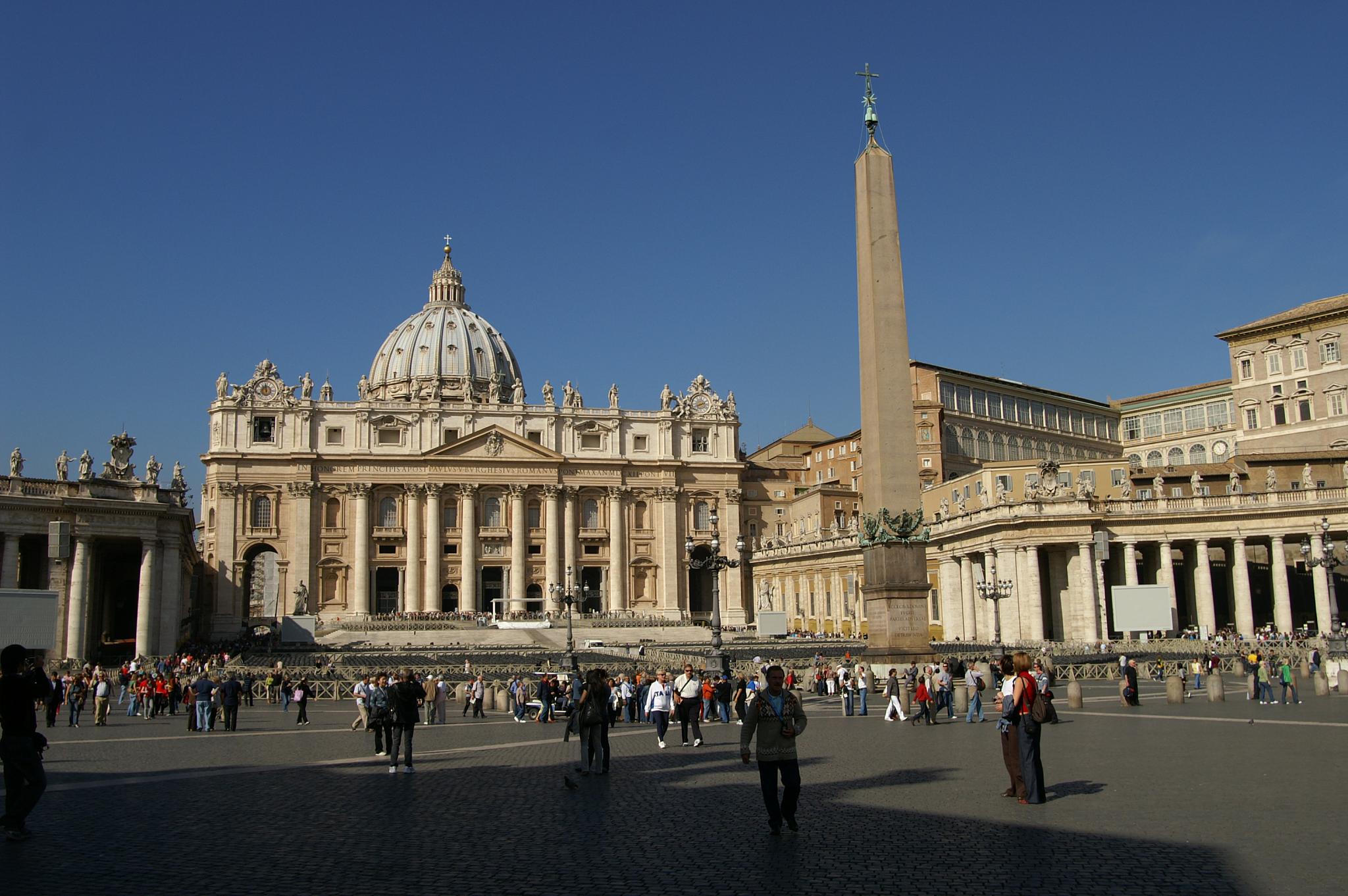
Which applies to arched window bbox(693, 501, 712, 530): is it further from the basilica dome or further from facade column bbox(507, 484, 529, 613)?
the basilica dome

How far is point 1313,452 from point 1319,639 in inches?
744

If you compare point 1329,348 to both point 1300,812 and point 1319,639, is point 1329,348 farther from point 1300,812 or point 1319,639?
point 1300,812

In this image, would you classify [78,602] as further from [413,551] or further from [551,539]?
[551,539]

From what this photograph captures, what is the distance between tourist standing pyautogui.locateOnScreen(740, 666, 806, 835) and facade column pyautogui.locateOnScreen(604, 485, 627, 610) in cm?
7581

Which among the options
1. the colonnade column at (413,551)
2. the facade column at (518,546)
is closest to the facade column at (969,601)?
the facade column at (518,546)

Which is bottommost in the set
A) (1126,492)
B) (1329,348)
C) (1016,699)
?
(1016,699)

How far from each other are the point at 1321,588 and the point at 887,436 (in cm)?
2668

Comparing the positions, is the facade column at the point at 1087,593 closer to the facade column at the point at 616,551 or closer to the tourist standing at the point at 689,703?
the tourist standing at the point at 689,703

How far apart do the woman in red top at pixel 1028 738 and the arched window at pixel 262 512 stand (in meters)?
75.7

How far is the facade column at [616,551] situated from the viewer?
84.9 m

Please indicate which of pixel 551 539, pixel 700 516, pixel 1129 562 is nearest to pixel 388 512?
pixel 551 539

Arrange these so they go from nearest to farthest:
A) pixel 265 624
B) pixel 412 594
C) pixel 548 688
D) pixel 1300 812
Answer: pixel 1300 812, pixel 548 688, pixel 265 624, pixel 412 594

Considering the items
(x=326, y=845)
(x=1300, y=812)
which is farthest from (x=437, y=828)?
(x=1300, y=812)

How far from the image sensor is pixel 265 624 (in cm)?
7481
